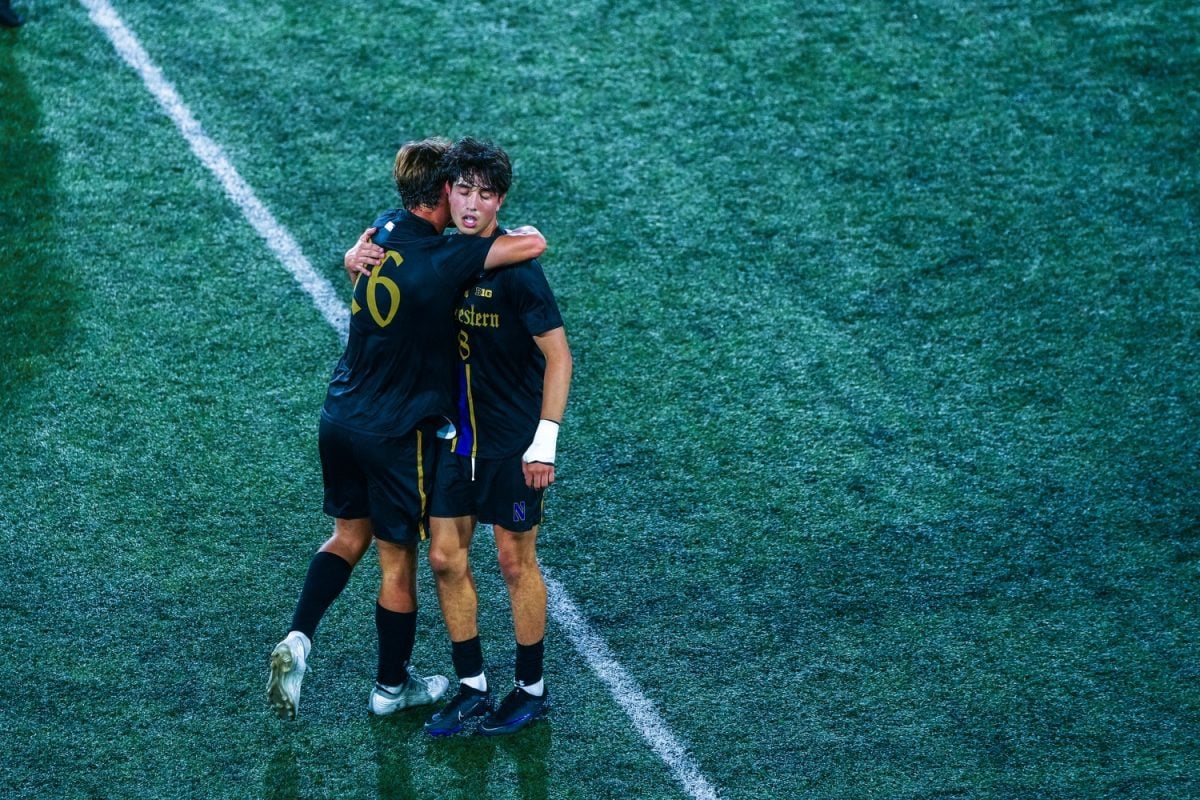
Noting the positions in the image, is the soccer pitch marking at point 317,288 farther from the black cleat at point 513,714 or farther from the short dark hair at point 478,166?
the short dark hair at point 478,166

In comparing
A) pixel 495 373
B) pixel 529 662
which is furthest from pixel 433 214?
pixel 529 662

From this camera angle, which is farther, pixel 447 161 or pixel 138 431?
pixel 138 431

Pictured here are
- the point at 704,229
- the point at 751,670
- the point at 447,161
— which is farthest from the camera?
the point at 704,229

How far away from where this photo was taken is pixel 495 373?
18.6 feet

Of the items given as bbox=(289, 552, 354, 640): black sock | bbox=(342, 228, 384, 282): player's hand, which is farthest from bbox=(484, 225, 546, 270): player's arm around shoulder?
bbox=(289, 552, 354, 640): black sock

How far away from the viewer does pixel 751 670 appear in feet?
20.5

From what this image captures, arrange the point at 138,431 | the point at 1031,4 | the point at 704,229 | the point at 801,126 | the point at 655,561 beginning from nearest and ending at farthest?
the point at 655,561 → the point at 138,431 → the point at 704,229 → the point at 801,126 → the point at 1031,4

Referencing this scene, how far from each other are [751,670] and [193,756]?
6.78ft

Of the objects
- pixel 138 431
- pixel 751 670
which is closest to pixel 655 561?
pixel 751 670

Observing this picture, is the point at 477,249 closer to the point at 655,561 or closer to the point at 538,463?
the point at 538,463

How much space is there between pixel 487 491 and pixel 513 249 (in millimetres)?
857

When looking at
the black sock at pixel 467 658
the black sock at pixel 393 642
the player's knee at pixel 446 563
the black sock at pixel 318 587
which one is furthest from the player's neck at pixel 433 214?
the black sock at pixel 467 658

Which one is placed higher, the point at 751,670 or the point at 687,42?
the point at 687,42

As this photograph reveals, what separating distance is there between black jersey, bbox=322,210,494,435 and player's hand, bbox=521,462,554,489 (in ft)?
1.23
